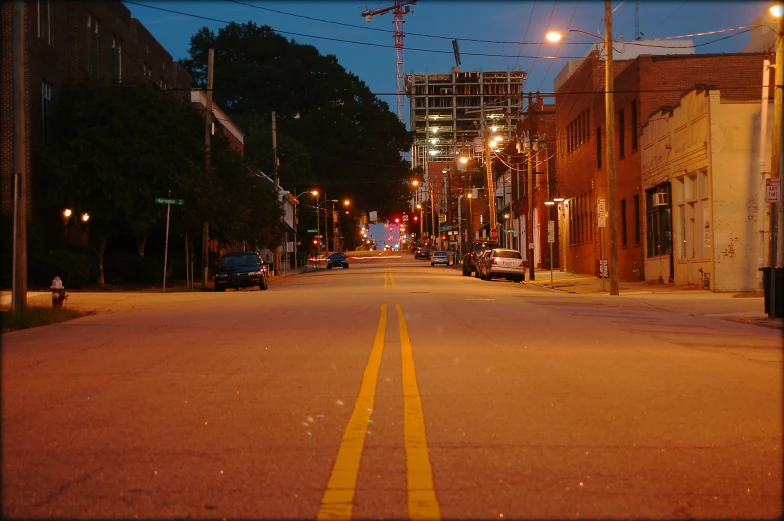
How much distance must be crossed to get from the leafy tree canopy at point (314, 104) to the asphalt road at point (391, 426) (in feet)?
275

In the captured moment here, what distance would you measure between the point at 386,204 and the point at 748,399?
9947 cm

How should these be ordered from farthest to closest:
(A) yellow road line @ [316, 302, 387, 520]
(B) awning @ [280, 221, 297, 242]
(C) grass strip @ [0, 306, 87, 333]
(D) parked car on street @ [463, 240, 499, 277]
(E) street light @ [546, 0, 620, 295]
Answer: (B) awning @ [280, 221, 297, 242]
(D) parked car on street @ [463, 240, 499, 277]
(E) street light @ [546, 0, 620, 295]
(C) grass strip @ [0, 306, 87, 333]
(A) yellow road line @ [316, 302, 387, 520]

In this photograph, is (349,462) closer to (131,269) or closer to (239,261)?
(239,261)

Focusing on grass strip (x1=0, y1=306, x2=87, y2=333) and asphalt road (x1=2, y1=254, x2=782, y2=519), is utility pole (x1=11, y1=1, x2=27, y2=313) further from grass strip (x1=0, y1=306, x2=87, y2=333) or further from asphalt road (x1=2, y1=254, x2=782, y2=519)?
asphalt road (x1=2, y1=254, x2=782, y2=519)

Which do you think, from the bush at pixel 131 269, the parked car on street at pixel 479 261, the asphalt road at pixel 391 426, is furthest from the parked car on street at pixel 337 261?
the asphalt road at pixel 391 426

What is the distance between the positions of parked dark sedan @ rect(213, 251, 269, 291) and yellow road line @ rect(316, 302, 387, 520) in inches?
1017

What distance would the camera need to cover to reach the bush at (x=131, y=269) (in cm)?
3934

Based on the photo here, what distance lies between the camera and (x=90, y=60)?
4053 cm

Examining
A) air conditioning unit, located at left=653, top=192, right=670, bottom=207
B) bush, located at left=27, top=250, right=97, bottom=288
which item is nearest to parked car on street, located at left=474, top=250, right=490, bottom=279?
air conditioning unit, located at left=653, top=192, right=670, bottom=207

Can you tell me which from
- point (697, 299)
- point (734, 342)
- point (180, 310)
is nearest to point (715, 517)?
point (734, 342)

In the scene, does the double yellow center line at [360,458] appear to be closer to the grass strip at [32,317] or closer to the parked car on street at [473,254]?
the grass strip at [32,317]

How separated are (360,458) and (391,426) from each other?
113 cm

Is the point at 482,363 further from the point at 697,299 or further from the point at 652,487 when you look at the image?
the point at 697,299

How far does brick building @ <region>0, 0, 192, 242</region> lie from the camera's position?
3256cm
